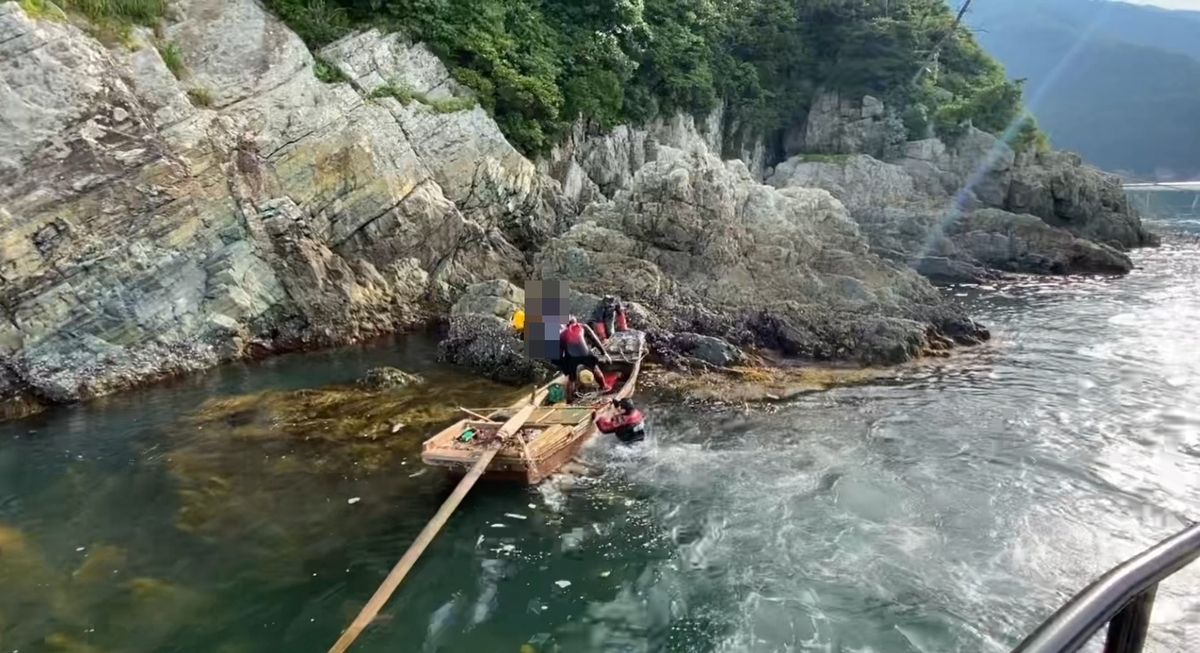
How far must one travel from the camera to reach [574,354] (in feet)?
44.2

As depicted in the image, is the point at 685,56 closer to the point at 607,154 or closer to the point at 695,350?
the point at 607,154

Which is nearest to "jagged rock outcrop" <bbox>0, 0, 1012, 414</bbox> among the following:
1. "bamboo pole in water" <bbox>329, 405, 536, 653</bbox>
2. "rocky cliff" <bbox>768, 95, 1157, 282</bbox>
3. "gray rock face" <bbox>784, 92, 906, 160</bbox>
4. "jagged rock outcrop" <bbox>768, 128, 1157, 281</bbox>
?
"bamboo pole in water" <bbox>329, 405, 536, 653</bbox>

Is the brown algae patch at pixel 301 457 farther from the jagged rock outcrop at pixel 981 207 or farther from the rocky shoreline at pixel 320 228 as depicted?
the jagged rock outcrop at pixel 981 207

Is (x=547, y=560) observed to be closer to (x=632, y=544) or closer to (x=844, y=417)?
(x=632, y=544)

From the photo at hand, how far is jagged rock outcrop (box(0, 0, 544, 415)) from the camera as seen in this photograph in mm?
16031

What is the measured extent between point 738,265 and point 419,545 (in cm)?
1576

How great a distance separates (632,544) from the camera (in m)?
9.43

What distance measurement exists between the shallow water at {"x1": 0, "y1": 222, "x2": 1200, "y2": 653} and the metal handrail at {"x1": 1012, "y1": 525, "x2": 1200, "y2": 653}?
585cm

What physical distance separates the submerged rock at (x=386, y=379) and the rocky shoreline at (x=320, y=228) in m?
1.82

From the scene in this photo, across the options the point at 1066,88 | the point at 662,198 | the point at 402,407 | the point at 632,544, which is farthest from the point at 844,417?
the point at 1066,88

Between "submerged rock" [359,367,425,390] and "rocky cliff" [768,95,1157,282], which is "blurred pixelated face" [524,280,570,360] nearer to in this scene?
"submerged rock" [359,367,425,390]

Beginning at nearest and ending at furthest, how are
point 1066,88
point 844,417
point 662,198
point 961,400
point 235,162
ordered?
point 844,417
point 961,400
point 235,162
point 662,198
point 1066,88

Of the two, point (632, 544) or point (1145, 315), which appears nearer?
point (632, 544)

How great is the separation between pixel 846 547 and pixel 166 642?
7.48 m
